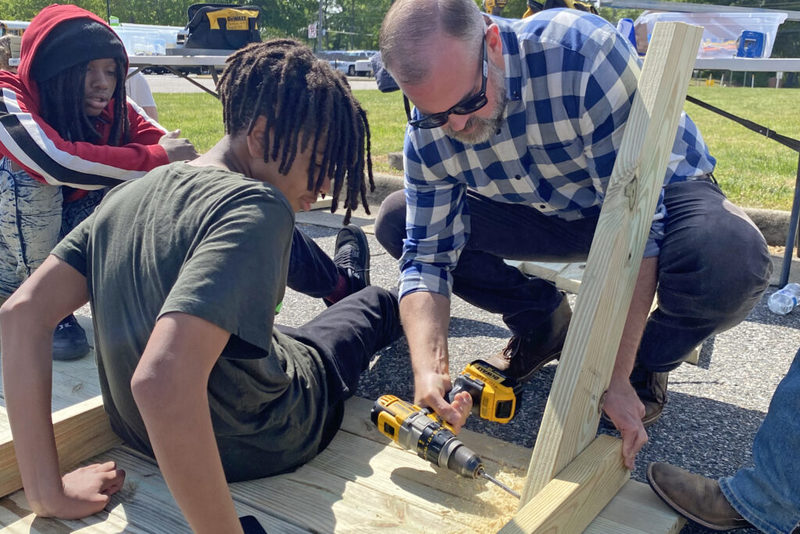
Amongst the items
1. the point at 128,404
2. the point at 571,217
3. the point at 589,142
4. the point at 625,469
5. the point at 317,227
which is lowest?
the point at 317,227

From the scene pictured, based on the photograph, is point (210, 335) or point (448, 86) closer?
point (210, 335)

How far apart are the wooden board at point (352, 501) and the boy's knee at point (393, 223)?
1050 mm

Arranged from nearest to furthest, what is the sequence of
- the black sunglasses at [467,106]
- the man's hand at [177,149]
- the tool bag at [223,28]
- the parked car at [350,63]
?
the black sunglasses at [467,106]
the man's hand at [177,149]
the tool bag at [223,28]
the parked car at [350,63]

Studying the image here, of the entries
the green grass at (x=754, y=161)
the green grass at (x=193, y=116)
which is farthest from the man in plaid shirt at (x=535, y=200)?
the green grass at (x=193, y=116)

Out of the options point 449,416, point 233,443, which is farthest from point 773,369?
point 233,443

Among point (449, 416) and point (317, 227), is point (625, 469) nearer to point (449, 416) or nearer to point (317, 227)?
point (449, 416)

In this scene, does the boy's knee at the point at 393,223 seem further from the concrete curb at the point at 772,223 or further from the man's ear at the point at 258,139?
the concrete curb at the point at 772,223

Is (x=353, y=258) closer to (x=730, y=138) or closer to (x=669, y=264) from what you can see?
(x=669, y=264)

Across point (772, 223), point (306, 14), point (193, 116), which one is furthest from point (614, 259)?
point (306, 14)

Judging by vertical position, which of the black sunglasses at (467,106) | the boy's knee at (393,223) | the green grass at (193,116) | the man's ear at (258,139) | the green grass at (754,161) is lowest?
the green grass at (193,116)

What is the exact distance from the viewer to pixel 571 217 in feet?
8.43

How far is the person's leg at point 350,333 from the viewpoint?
2.22 m

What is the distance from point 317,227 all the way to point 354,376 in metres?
3.03

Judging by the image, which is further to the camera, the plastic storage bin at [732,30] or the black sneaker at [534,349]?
the plastic storage bin at [732,30]
